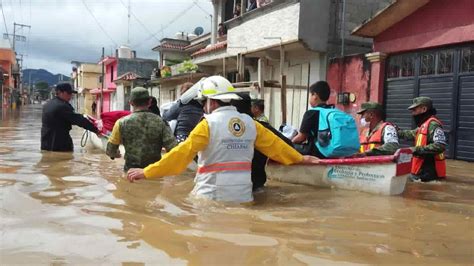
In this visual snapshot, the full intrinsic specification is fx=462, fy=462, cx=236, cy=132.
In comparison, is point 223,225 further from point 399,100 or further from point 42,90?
point 42,90

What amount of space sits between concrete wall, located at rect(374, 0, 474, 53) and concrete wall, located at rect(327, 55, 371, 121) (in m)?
0.63

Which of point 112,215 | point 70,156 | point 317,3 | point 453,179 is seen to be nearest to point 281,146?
point 112,215

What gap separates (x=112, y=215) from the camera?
4.07m

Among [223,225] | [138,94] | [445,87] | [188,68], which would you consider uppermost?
[188,68]

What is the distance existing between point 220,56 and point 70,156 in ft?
34.1

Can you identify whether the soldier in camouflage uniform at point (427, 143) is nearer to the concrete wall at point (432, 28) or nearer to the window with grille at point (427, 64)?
the concrete wall at point (432, 28)

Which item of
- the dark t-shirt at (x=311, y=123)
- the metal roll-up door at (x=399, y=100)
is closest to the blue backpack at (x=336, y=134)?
the dark t-shirt at (x=311, y=123)

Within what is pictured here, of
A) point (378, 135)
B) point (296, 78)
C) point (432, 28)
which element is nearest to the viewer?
point (378, 135)

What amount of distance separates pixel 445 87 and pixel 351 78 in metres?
2.72

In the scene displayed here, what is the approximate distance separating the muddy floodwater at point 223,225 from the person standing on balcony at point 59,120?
4.98ft

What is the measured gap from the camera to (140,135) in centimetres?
513

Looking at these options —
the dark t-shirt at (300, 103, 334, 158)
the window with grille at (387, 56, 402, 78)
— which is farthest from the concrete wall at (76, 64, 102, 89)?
the dark t-shirt at (300, 103, 334, 158)

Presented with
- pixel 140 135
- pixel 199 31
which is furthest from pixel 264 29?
pixel 199 31

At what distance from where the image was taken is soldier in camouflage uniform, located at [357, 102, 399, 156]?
5859 millimetres
